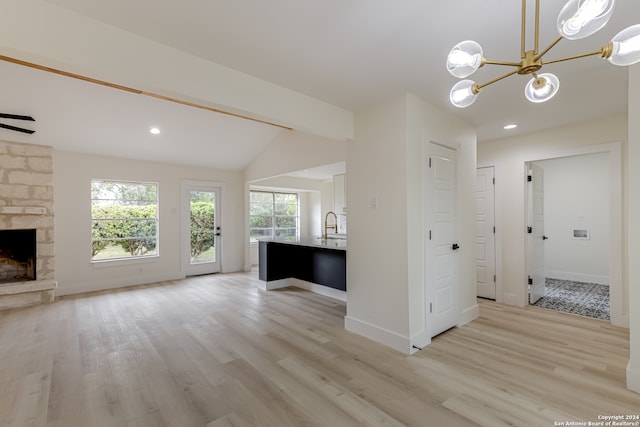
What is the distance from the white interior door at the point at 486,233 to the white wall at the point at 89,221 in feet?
16.7

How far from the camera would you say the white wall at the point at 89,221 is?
4895 millimetres

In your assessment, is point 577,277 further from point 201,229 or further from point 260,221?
point 201,229

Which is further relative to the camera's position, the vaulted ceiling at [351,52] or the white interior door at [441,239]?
the white interior door at [441,239]

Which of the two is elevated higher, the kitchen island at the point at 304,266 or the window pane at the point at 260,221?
the window pane at the point at 260,221

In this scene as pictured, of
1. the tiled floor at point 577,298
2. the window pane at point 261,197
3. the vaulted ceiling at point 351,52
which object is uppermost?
the vaulted ceiling at point 351,52

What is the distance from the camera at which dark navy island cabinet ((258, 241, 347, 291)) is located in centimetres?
457

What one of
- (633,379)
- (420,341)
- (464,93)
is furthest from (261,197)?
(633,379)

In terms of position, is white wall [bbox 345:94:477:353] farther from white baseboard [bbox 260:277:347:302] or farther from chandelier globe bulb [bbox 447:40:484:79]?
chandelier globe bulb [bbox 447:40:484:79]

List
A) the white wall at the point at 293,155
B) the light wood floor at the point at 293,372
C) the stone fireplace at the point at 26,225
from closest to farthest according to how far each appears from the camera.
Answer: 1. the light wood floor at the point at 293,372
2. the stone fireplace at the point at 26,225
3. the white wall at the point at 293,155

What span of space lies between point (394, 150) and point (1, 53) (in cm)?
286

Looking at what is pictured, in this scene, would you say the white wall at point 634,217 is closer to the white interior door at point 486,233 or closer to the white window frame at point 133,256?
the white interior door at point 486,233

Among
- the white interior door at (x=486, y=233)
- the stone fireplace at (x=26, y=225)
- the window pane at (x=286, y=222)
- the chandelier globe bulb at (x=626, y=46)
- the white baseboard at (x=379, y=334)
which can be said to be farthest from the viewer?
the window pane at (x=286, y=222)

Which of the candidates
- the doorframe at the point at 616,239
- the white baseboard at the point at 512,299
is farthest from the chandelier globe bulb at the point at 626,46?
the white baseboard at the point at 512,299

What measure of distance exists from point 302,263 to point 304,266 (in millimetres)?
81
